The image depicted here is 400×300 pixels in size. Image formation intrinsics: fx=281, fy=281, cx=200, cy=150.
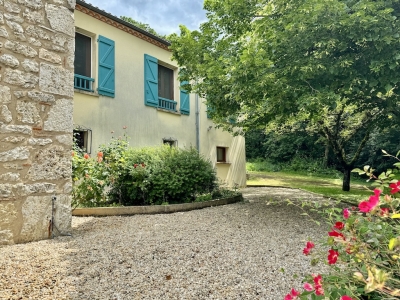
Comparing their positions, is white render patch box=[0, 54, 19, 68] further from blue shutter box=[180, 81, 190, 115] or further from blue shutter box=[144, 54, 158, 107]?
blue shutter box=[180, 81, 190, 115]

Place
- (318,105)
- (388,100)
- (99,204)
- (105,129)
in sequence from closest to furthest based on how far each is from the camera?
(318,105)
(388,100)
(99,204)
(105,129)

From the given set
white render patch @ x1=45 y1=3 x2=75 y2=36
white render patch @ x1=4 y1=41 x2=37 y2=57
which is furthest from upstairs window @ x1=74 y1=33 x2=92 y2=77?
white render patch @ x1=4 y1=41 x2=37 y2=57

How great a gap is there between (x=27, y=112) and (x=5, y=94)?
27cm

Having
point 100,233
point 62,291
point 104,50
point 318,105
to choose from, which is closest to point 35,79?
point 100,233

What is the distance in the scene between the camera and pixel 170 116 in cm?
873

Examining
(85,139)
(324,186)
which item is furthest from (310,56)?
(324,186)

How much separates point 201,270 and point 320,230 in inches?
98.2

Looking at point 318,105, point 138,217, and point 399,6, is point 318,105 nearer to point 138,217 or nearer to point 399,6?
point 399,6

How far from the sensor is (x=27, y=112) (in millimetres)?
3156

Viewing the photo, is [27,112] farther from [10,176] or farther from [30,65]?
[10,176]

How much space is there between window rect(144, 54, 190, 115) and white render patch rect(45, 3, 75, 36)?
4.35 meters

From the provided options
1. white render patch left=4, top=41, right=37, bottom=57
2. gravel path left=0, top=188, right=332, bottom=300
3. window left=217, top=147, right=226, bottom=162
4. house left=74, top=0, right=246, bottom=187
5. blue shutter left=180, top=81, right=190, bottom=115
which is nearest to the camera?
gravel path left=0, top=188, right=332, bottom=300

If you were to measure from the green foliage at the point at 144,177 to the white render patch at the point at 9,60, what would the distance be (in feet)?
7.53

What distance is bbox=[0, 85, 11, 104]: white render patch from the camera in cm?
300
